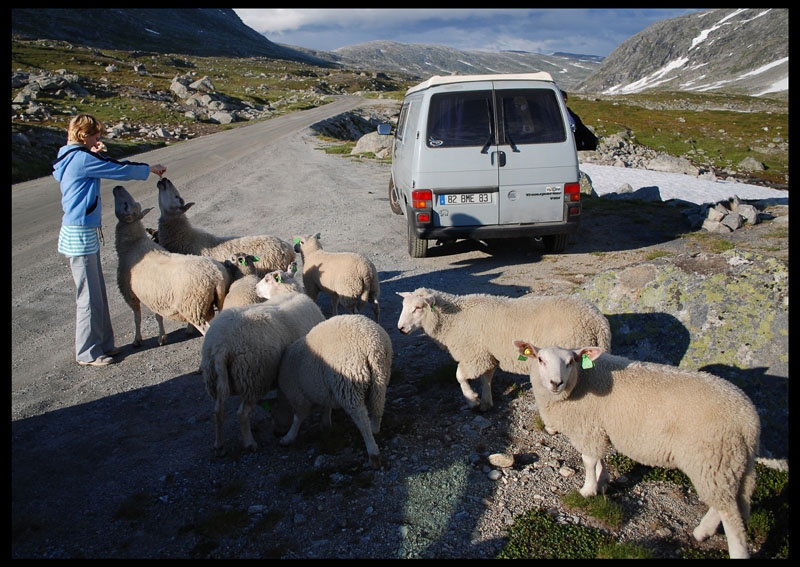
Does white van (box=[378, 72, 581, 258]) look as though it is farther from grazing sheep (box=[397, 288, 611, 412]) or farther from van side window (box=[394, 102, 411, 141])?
grazing sheep (box=[397, 288, 611, 412])

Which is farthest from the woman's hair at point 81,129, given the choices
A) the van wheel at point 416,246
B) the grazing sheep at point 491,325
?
the van wheel at point 416,246

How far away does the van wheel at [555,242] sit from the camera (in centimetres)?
1043

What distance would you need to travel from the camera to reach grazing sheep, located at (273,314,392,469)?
4.71 metres

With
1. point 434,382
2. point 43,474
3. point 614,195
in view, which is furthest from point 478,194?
point 614,195

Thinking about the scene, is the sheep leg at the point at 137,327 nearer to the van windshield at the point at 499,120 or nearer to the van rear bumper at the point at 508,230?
the van rear bumper at the point at 508,230

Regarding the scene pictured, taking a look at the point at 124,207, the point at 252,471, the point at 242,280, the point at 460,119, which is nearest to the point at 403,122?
the point at 460,119

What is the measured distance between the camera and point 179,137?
109 feet

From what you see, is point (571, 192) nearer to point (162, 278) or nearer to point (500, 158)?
point (500, 158)

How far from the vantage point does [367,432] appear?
179 inches

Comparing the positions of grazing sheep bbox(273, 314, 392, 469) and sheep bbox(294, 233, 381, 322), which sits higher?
sheep bbox(294, 233, 381, 322)

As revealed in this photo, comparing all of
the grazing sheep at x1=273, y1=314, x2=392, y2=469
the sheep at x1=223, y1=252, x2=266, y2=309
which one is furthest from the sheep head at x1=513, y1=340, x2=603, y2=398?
the sheep at x1=223, y1=252, x2=266, y2=309

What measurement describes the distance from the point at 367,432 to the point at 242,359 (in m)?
1.38
